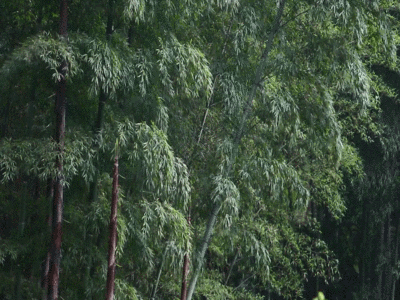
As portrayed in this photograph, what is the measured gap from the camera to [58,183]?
6062mm

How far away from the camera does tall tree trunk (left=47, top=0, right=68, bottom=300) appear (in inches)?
237

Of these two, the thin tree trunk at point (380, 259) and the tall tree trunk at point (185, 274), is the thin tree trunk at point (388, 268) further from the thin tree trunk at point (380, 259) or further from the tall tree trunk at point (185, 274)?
the tall tree trunk at point (185, 274)

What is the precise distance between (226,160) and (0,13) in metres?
2.75

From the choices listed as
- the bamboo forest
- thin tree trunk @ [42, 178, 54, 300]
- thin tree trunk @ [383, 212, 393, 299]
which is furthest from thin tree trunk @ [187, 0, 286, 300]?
thin tree trunk @ [383, 212, 393, 299]

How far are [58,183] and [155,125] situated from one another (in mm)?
1020

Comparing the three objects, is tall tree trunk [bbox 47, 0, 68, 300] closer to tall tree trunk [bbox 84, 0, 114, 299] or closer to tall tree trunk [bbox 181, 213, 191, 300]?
tall tree trunk [bbox 84, 0, 114, 299]

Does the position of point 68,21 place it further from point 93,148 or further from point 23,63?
point 93,148

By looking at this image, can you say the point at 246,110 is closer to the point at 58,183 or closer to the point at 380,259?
the point at 58,183

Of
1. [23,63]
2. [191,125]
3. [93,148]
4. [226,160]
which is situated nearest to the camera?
[23,63]

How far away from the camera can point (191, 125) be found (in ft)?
24.8

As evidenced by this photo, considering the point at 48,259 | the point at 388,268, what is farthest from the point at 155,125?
the point at 388,268

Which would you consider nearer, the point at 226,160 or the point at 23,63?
the point at 23,63

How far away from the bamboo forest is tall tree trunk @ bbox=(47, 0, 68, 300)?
0.04ft

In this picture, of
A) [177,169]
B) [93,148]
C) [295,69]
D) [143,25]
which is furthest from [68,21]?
[295,69]
